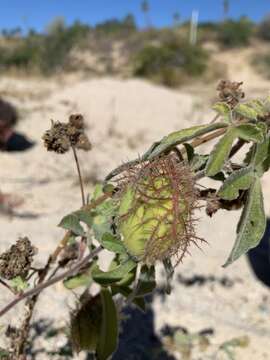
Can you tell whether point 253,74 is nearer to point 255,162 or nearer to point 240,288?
point 240,288

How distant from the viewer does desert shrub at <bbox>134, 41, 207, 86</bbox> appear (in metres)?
14.0

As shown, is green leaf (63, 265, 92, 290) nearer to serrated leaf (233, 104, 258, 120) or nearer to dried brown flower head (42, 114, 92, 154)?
dried brown flower head (42, 114, 92, 154)

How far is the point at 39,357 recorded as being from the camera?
1837 millimetres

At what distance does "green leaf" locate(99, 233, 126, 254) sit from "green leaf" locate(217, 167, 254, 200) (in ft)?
0.60

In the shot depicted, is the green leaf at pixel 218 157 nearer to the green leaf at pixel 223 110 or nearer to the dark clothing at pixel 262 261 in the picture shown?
the green leaf at pixel 223 110

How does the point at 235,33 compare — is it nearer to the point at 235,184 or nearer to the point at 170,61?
the point at 170,61

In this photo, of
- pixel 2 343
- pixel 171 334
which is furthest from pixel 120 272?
pixel 171 334

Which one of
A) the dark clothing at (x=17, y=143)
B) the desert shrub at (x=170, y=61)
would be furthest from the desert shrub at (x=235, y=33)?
the dark clothing at (x=17, y=143)

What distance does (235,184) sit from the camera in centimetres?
90

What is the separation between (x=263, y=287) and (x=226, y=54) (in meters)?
22.4

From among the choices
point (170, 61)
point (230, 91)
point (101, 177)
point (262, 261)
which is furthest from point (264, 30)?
point (230, 91)

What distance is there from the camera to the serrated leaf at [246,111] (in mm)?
951

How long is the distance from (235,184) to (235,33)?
2623cm

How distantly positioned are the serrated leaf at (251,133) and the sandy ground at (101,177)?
0.43 meters
